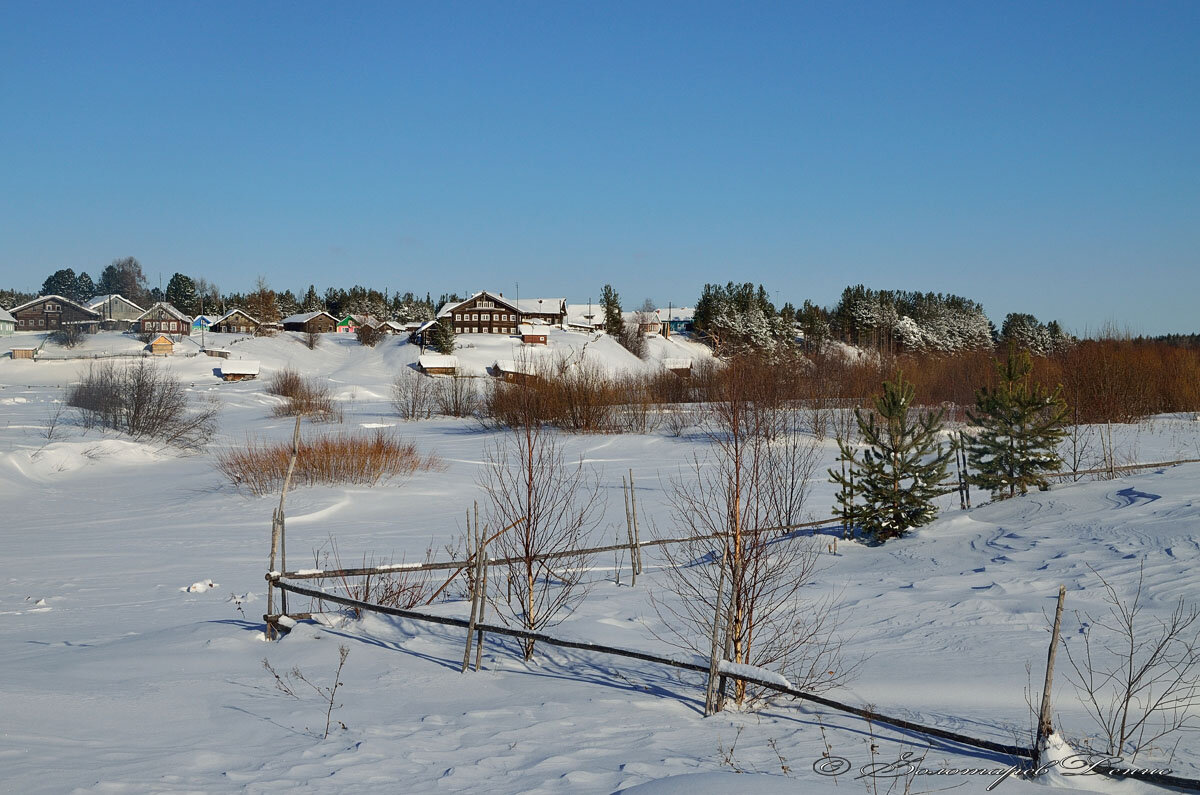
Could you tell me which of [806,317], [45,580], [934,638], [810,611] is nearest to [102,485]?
[45,580]

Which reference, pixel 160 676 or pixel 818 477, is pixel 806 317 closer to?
pixel 818 477

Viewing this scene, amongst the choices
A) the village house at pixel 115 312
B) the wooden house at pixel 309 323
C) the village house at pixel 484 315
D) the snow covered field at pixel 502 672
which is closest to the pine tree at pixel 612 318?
the village house at pixel 484 315

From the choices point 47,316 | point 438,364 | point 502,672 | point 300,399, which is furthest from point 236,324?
point 502,672

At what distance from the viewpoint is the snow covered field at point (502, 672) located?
17.3 ft

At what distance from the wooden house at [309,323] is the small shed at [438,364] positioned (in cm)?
2673

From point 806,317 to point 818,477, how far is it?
63243 mm

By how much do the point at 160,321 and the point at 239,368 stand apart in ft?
75.5

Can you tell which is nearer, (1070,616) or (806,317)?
(1070,616)

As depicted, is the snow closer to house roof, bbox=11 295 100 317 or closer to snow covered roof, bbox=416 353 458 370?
snow covered roof, bbox=416 353 458 370

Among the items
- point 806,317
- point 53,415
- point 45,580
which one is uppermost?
point 806,317

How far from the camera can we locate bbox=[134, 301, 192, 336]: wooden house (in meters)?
81.3

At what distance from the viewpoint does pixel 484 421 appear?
42.1m

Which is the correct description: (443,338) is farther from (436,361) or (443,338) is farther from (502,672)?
(502,672)

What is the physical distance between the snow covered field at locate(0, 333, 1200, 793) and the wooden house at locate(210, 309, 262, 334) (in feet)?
237
